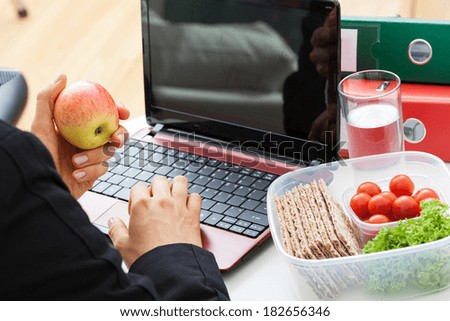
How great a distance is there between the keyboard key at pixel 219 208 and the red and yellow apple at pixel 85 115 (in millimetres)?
193

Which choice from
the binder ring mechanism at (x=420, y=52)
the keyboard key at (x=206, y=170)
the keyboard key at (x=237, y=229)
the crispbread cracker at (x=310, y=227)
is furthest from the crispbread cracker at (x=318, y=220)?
the binder ring mechanism at (x=420, y=52)

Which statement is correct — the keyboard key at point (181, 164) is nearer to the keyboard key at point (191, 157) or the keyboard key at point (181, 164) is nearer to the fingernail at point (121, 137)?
the keyboard key at point (191, 157)

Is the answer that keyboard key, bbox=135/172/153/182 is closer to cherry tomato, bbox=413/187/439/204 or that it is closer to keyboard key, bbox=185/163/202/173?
keyboard key, bbox=185/163/202/173

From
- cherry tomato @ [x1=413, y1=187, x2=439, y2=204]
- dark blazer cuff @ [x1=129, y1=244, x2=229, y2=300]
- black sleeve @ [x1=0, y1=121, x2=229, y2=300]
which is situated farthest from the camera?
cherry tomato @ [x1=413, y1=187, x2=439, y2=204]

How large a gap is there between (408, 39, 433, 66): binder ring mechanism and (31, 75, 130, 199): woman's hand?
468 millimetres

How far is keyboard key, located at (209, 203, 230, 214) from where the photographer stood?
45.6 inches

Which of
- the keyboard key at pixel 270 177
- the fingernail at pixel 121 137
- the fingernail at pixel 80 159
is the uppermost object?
the fingernail at pixel 121 137

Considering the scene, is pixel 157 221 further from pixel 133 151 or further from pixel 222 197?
pixel 133 151

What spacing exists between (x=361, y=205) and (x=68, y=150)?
460 millimetres

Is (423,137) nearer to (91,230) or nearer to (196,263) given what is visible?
(196,263)

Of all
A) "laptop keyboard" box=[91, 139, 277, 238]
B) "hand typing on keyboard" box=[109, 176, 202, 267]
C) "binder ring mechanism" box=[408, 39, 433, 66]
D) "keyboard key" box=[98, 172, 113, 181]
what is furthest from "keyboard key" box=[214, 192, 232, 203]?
"binder ring mechanism" box=[408, 39, 433, 66]

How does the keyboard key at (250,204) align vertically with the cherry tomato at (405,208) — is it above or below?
below

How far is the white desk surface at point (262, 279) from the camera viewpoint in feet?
3.38

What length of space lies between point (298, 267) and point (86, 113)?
387 millimetres
